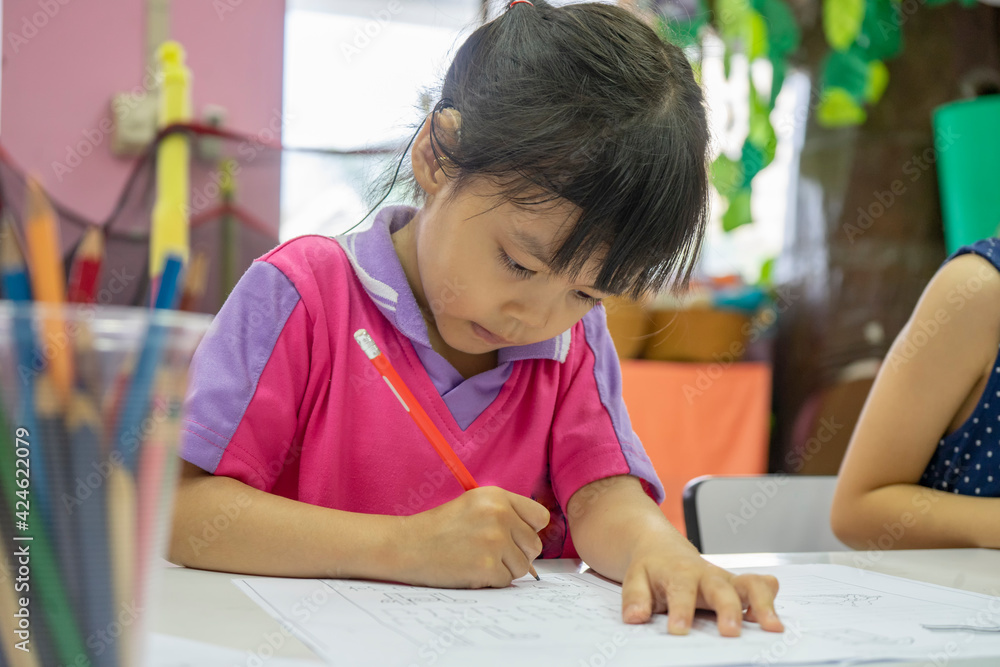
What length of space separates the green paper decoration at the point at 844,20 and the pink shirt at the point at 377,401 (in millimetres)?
1322

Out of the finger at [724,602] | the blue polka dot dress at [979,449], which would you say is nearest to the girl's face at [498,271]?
the finger at [724,602]

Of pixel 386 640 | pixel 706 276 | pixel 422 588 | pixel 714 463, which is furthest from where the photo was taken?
pixel 706 276

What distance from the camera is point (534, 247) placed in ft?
2.06

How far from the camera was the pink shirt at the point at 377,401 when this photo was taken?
69cm

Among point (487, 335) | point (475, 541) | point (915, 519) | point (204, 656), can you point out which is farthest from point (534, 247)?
point (915, 519)

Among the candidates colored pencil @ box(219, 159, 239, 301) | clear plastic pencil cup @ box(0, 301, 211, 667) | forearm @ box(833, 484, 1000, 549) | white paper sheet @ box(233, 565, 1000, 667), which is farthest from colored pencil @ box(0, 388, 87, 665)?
colored pencil @ box(219, 159, 239, 301)

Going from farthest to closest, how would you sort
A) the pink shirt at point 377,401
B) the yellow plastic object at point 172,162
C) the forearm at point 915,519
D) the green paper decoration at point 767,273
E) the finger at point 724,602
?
the green paper decoration at point 767,273, the yellow plastic object at point 172,162, the forearm at point 915,519, the pink shirt at point 377,401, the finger at point 724,602

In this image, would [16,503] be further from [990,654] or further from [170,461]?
[990,654]

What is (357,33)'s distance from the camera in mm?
2146

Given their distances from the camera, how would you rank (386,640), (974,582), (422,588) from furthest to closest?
(974,582), (422,588), (386,640)

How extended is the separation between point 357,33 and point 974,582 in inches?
74.6

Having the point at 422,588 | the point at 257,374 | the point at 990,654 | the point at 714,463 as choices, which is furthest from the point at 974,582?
the point at 714,463

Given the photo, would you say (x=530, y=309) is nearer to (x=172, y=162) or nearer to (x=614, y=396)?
(x=614, y=396)

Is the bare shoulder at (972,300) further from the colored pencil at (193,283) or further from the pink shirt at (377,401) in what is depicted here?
the colored pencil at (193,283)
